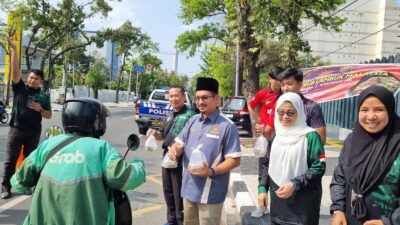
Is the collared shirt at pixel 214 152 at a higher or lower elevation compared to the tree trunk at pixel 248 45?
lower

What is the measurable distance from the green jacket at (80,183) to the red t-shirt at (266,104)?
9.76 ft

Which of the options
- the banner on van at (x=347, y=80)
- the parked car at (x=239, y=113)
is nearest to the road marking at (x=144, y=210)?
the banner on van at (x=347, y=80)

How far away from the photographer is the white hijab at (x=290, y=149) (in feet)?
9.67

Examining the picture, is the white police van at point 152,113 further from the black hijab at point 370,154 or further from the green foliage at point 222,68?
the green foliage at point 222,68

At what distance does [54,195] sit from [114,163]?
0.37 metres

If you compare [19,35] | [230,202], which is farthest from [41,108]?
[19,35]

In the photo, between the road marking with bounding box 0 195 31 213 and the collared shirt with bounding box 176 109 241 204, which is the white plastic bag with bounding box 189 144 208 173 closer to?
the collared shirt with bounding box 176 109 241 204

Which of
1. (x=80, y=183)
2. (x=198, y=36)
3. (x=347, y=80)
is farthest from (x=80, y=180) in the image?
(x=198, y=36)

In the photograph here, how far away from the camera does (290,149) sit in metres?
2.96

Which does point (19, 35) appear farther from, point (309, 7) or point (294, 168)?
point (294, 168)

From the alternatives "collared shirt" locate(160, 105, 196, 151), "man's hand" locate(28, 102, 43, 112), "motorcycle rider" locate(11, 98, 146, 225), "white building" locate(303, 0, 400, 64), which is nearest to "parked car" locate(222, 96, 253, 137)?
"man's hand" locate(28, 102, 43, 112)

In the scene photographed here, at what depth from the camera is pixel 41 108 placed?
230 inches

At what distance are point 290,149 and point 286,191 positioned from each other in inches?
11.5

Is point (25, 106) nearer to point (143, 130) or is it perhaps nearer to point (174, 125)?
point (174, 125)
